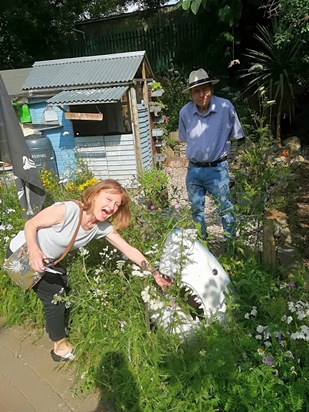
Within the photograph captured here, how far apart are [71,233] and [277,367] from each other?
1.36 metres

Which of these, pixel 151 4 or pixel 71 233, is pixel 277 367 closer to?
pixel 71 233

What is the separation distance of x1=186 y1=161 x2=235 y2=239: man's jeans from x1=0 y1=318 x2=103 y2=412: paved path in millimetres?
1515

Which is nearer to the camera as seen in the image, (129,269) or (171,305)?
(171,305)

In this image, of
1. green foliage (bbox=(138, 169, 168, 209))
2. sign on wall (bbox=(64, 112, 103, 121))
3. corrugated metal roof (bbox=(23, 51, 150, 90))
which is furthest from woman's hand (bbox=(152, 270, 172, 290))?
corrugated metal roof (bbox=(23, 51, 150, 90))

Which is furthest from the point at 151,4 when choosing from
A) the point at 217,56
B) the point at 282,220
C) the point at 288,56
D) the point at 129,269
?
the point at 129,269

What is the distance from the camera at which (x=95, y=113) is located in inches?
250

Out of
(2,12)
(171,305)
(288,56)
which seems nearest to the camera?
(171,305)

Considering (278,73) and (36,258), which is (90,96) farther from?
(278,73)

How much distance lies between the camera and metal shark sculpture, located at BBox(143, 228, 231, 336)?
7.11 ft

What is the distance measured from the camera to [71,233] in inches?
93.7

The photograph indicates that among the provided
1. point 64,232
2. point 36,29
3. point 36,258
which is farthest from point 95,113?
point 36,29

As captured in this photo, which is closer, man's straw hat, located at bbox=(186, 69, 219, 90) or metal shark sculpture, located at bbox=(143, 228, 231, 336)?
metal shark sculpture, located at bbox=(143, 228, 231, 336)

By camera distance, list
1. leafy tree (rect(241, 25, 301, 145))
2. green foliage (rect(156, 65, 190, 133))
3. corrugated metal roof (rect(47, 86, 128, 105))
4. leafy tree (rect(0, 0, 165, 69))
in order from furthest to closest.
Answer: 1. leafy tree (rect(0, 0, 165, 69))
2. green foliage (rect(156, 65, 190, 133))
3. leafy tree (rect(241, 25, 301, 145))
4. corrugated metal roof (rect(47, 86, 128, 105))

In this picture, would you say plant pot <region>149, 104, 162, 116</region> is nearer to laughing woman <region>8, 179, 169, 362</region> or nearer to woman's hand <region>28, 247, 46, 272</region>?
laughing woman <region>8, 179, 169, 362</region>
